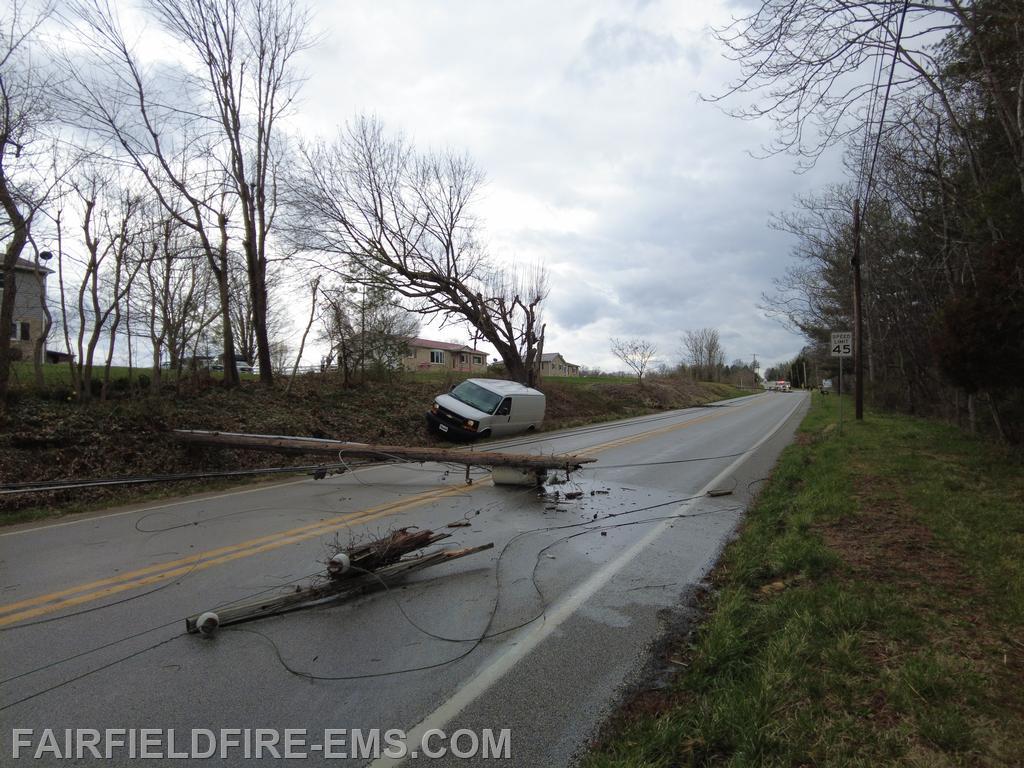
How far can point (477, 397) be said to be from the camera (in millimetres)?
17859

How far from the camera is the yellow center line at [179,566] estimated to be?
433 cm

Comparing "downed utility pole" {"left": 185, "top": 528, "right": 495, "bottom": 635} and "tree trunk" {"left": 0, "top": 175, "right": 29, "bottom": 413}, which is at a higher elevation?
"tree trunk" {"left": 0, "top": 175, "right": 29, "bottom": 413}

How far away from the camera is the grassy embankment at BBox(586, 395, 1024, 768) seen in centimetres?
262

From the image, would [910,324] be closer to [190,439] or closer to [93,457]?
[190,439]

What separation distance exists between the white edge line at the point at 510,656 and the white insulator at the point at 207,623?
1889mm

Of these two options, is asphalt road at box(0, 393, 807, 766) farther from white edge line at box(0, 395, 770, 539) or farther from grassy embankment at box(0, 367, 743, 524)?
grassy embankment at box(0, 367, 743, 524)

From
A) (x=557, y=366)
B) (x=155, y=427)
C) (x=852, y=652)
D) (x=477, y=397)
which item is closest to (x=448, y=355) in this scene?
(x=557, y=366)

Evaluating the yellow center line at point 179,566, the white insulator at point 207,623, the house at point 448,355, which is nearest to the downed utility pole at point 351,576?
the white insulator at point 207,623

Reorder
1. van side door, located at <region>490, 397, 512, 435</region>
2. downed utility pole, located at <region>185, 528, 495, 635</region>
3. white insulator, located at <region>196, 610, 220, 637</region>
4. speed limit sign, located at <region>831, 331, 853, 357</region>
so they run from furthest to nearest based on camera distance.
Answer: speed limit sign, located at <region>831, 331, 853, 357</region> < van side door, located at <region>490, 397, 512, 435</region> < downed utility pole, located at <region>185, 528, 495, 635</region> < white insulator, located at <region>196, 610, 220, 637</region>

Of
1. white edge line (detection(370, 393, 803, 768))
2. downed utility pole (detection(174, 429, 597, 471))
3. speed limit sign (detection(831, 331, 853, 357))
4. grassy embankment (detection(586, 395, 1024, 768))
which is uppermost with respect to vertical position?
speed limit sign (detection(831, 331, 853, 357))

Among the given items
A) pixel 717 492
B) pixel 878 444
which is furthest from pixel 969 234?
pixel 717 492

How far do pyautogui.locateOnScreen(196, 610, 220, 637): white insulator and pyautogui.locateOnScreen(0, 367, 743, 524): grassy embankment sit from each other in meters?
5.95

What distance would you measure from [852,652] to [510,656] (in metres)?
2.16

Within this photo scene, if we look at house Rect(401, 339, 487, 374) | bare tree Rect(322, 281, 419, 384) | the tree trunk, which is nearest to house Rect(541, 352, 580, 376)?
house Rect(401, 339, 487, 374)
